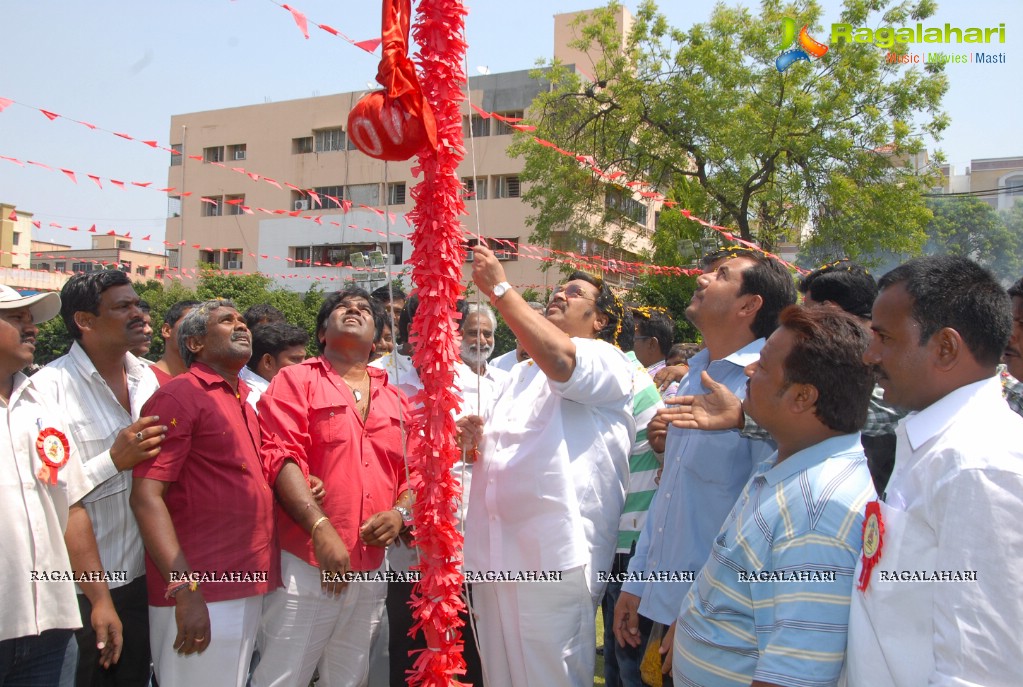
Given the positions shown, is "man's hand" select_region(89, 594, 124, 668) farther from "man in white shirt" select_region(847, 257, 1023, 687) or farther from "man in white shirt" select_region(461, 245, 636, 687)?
"man in white shirt" select_region(847, 257, 1023, 687)

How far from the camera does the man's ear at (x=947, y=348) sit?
1.79 m

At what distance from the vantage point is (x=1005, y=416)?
5.48 feet

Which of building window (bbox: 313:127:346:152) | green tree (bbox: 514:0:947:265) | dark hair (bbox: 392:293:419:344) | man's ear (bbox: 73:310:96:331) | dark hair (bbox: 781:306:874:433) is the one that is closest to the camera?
dark hair (bbox: 781:306:874:433)

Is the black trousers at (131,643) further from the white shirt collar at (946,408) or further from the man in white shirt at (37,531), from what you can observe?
the white shirt collar at (946,408)

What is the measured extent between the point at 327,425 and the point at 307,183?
32168mm

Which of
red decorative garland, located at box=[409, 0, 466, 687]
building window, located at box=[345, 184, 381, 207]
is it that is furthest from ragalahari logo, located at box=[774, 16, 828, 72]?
building window, located at box=[345, 184, 381, 207]

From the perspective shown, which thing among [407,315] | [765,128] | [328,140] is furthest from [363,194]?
[407,315]

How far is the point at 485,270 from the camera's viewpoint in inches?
103

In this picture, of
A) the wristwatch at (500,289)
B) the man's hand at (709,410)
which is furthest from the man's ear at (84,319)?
the man's hand at (709,410)

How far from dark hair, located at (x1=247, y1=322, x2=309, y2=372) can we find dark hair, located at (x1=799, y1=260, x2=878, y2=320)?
3.10 meters

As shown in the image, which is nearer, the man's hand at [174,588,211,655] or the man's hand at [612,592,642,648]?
the man's hand at [174,588,211,655]

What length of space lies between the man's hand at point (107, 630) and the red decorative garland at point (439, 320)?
1080 millimetres

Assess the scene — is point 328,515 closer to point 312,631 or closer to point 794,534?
point 312,631

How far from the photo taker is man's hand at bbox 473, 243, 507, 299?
2.61 meters
